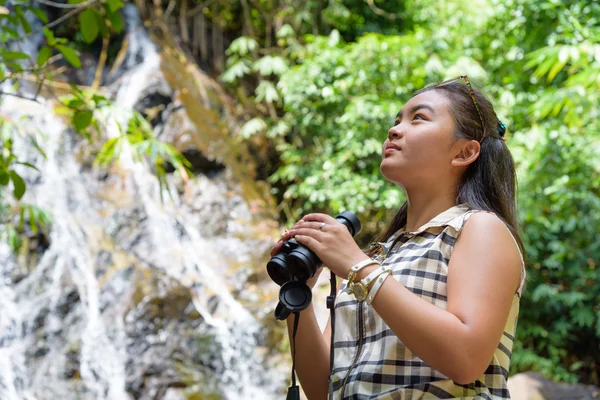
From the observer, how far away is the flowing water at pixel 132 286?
12.6ft

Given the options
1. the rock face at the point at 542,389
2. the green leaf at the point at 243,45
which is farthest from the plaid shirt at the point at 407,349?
the green leaf at the point at 243,45

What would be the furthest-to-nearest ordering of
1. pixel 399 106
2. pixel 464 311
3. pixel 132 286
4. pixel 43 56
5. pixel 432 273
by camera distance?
pixel 399 106
pixel 132 286
pixel 43 56
pixel 432 273
pixel 464 311

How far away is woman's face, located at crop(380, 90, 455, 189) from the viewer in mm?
1098

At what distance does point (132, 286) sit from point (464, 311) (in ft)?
12.2

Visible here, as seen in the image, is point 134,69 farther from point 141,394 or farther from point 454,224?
point 454,224

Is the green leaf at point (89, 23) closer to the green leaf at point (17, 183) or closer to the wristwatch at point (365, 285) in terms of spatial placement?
the green leaf at point (17, 183)

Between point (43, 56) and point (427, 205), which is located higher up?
point (43, 56)

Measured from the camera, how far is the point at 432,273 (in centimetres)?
99

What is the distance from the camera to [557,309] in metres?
5.57

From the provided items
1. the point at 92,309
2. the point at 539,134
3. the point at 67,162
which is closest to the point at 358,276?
the point at 92,309

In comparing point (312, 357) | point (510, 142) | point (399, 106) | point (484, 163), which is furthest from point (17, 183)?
point (510, 142)

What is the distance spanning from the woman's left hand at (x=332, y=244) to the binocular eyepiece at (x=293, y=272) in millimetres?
18

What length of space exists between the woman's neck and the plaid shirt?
0.05 metres

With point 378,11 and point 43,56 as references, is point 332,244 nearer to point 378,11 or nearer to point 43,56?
point 43,56
